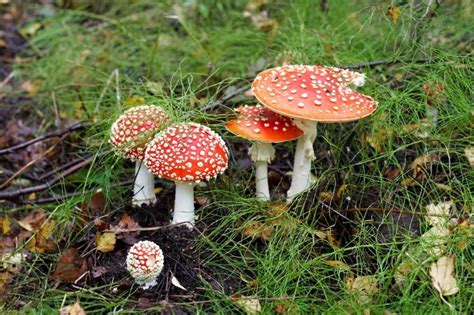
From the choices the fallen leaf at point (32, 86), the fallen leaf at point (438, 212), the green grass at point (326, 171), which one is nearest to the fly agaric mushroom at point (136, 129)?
the green grass at point (326, 171)

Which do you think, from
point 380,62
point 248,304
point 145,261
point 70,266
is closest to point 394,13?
point 380,62

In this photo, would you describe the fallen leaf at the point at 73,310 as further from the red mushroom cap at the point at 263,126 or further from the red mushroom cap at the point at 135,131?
the red mushroom cap at the point at 263,126

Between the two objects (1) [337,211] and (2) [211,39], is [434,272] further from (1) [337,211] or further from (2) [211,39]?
(2) [211,39]

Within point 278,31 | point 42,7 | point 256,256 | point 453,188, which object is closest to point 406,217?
point 453,188

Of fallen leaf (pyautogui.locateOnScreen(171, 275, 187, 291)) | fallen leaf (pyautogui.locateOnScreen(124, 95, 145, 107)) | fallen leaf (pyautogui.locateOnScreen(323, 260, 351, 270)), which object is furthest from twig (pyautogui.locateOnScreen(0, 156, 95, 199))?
fallen leaf (pyautogui.locateOnScreen(323, 260, 351, 270))

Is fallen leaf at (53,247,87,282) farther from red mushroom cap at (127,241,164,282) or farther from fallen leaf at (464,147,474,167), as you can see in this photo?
fallen leaf at (464,147,474,167)
